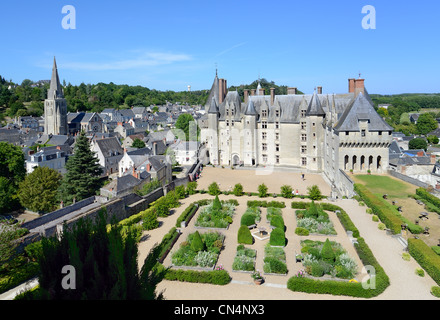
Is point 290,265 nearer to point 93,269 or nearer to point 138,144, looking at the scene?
point 93,269

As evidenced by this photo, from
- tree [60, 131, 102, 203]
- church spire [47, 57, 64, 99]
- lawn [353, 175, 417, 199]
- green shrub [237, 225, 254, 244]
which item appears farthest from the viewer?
church spire [47, 57, 64, 99]

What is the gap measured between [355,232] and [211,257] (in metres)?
11.0

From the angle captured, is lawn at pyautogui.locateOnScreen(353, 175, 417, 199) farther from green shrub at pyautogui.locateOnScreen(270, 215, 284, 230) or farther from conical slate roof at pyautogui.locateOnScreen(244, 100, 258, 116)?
conical slate roof at pyautogui.locateOnScreen(244, 100, 258, 116)

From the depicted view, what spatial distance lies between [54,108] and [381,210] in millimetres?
83788

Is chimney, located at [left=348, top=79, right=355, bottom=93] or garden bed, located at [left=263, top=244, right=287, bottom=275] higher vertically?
chimney, located at [left=348, top=79, right=355, bottom=93]

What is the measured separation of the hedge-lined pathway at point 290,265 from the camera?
17.2 metres

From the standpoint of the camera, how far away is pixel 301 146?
4784 cm

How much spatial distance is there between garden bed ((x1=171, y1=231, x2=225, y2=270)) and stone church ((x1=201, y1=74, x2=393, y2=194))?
19488 mm

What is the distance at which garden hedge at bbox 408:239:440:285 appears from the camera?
17.6 metres

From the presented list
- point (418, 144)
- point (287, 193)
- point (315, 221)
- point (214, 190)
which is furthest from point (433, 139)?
point (315, 221)

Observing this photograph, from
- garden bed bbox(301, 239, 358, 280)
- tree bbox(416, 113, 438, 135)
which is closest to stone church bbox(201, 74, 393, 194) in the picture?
garden bed bbox(301, 239, 358, 280)

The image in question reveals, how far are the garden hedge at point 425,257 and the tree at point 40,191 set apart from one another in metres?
34.6

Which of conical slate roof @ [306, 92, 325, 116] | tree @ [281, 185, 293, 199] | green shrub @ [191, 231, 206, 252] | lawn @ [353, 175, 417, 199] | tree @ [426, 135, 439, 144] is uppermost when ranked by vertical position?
conical slate roof @ [306, 92, 325, 116]

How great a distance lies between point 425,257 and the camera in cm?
1869
